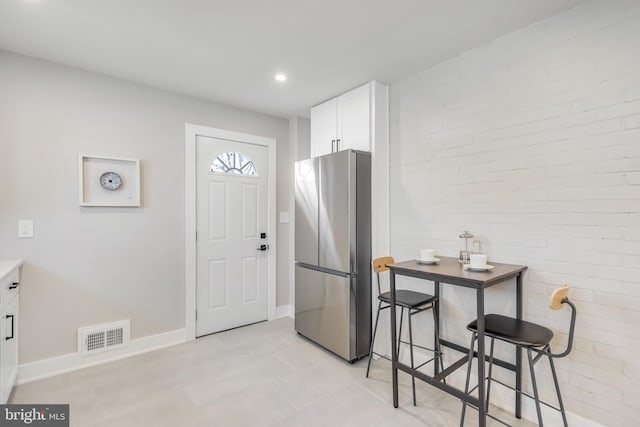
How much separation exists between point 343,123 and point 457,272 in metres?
1.79

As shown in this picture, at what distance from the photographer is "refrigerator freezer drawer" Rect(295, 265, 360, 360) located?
2.66 m

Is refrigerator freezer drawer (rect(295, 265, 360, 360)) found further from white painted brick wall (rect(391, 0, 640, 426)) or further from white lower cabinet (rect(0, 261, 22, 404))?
white lower cabinet (rect(0, 261, 22, 404))

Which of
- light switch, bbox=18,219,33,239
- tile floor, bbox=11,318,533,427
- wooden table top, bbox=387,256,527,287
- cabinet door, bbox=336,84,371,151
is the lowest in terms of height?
tile floor, bbox=11,318,533,427

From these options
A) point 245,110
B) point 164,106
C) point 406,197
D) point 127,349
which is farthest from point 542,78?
point 127,349

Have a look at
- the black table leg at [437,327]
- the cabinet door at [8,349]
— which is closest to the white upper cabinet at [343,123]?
the black table leg at [437,327]

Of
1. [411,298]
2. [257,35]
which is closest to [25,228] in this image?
[257,35]

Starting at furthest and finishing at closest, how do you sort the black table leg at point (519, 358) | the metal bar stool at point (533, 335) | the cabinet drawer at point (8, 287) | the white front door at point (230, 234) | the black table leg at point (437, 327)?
the white front door at point (230, 234), the black table leg at point (437, 327), the black table leg at point (519, 358), the cabinet drawer at point (8, 287), the metal bar stool at point (533, 335)

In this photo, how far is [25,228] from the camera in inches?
92.8

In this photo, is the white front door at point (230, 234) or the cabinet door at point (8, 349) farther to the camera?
the white front door at point (230, 234)

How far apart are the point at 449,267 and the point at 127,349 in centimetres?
285

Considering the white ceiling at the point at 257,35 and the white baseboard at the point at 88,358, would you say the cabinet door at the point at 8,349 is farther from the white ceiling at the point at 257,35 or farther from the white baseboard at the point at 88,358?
the white ceiling at the point at 257,35

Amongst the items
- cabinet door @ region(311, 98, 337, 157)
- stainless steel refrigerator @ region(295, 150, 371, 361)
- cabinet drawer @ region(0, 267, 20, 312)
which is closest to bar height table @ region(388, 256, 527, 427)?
stainless steel refrigerator @ region(295, 150, 371, 361)

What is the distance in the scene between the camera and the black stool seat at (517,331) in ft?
5.30

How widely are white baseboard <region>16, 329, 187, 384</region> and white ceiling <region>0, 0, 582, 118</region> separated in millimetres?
2393
